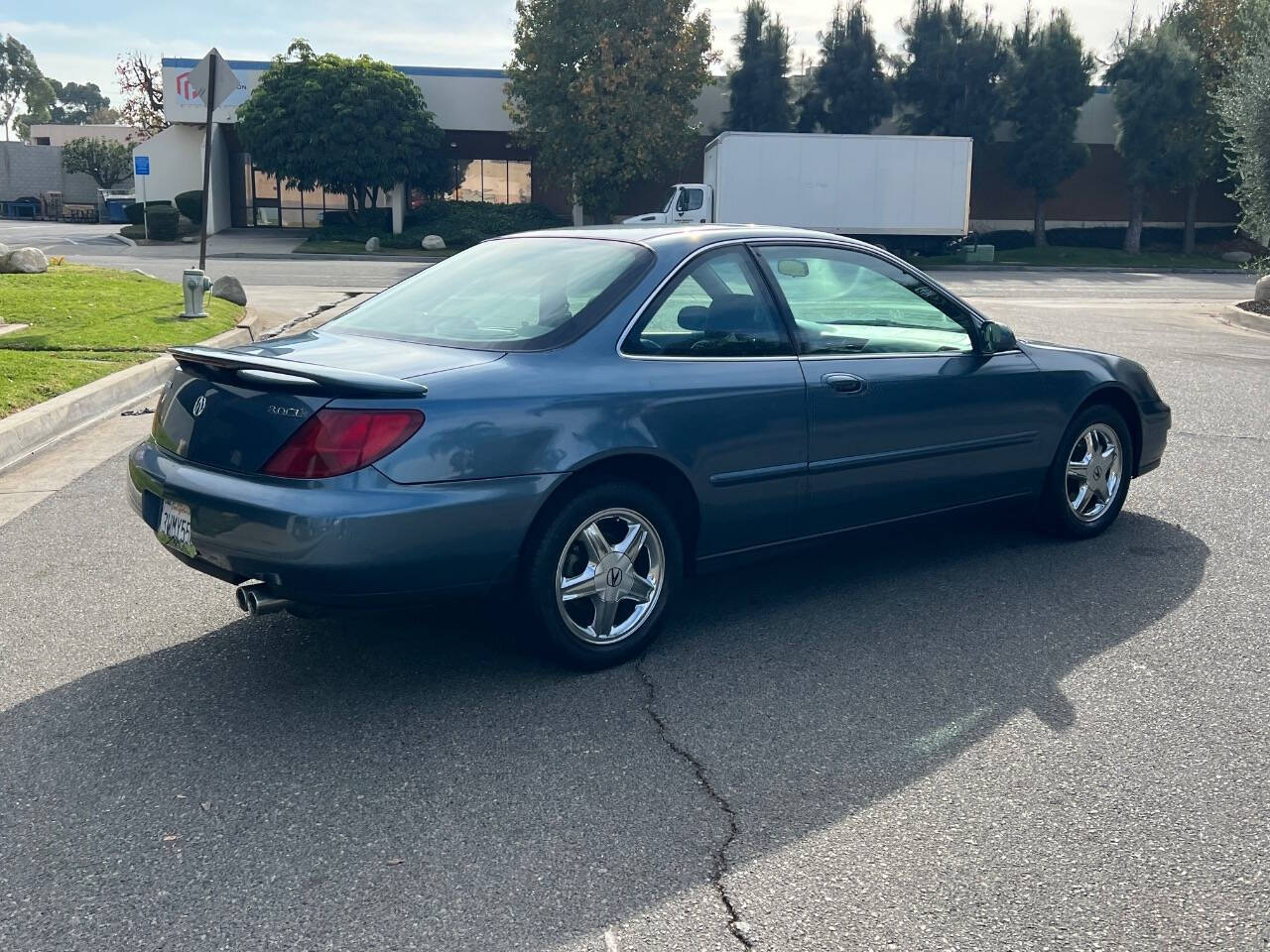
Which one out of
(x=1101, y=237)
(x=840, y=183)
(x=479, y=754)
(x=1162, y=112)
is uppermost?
(x=1162, y=112)

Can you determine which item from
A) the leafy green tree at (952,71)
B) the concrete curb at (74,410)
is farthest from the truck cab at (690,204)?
the concrete curb at (74,410)

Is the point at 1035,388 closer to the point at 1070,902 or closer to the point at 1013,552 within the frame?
the point at 1013,552

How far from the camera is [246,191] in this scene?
1880 inches

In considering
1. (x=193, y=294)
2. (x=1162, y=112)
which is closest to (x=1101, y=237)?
(x=1162, y=112)

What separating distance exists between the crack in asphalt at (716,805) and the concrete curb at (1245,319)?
17500 millimetres

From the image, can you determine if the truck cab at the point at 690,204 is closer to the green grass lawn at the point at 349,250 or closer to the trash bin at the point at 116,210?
the green grass lawn at the point at 349,250

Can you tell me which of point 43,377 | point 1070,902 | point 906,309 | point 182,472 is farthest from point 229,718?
point 43,377

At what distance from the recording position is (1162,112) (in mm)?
41812

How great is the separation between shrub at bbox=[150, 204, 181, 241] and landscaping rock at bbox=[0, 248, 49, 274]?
883 inches

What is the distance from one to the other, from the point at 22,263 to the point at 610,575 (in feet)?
56.8

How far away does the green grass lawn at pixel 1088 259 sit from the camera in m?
39.1

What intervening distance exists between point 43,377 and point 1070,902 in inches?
360

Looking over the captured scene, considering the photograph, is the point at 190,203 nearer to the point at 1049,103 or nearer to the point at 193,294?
the point at 1049,103

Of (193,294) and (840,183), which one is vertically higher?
(840,183)
